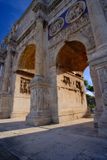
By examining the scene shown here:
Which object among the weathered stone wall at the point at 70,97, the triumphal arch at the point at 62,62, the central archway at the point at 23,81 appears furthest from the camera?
the central archway at the point at 23,81

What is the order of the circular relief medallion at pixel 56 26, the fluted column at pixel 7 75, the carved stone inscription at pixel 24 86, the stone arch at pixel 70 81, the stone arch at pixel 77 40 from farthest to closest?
the carved stone inscription at pixel 24 86, the fluted column at pixel 7 75, the circular relief medallion at pixel 56 26, the stone arch at pixel 70 81, the stone arch at pixel 77 40

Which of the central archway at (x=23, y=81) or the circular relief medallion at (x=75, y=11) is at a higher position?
the circular relief medallion at (x=75, y=11)

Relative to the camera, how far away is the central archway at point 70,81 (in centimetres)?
681

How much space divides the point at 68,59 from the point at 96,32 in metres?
3.91

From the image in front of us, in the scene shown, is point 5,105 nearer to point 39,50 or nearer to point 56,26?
point 39,50

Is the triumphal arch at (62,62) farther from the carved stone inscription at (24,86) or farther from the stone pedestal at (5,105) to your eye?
the carved stone inscription at (24,86)

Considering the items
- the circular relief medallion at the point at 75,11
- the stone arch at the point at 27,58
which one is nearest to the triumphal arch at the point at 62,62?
the circular relief medallion at the point at 75,11

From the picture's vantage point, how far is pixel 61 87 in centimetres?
707

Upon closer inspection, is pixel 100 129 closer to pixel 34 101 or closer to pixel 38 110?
pixel 38 110

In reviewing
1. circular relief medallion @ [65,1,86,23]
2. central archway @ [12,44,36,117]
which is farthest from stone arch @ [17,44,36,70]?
circular relief medallion @ [65,1,86,23]

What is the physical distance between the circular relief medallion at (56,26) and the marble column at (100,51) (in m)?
2.68

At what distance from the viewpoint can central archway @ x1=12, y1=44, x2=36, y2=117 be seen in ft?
35.1

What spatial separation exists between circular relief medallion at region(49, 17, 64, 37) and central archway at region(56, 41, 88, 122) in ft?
5.28

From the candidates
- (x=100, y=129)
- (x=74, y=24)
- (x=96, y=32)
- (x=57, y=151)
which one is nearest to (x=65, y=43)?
(x=74, y=24)
